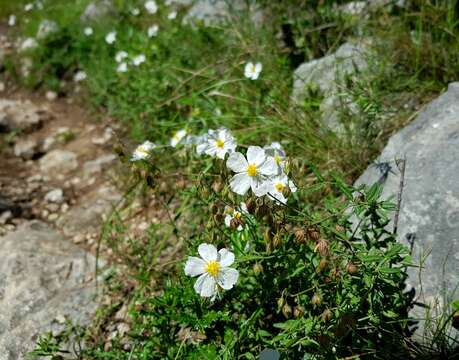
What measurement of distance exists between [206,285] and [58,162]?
8.99 ft

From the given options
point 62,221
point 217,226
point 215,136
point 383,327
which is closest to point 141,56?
point 62,221

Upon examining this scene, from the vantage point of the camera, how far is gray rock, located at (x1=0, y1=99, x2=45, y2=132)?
14.9 ft

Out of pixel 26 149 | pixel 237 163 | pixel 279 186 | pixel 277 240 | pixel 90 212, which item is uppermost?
pixel 237 163

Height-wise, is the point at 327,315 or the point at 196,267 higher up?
the point at 196,267

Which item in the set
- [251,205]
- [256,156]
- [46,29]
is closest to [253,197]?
[251,205]

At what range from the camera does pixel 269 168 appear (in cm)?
175

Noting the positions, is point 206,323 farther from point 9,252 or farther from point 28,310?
point 9,252

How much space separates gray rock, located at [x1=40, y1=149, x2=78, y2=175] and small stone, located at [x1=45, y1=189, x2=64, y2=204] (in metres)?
0.34

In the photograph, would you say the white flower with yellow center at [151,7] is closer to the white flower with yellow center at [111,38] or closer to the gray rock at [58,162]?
the white flower with yellow center at [111,38]

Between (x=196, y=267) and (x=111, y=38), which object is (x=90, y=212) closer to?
(x=196, y=267)

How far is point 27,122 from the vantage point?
4.58 meters

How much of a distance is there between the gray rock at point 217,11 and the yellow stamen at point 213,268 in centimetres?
280

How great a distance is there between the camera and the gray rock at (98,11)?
5.47 m

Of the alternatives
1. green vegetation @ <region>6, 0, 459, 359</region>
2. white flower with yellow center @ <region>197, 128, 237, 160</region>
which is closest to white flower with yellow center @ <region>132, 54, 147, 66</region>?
green vegetation @ <region>6, 0, 459, 359</region>
